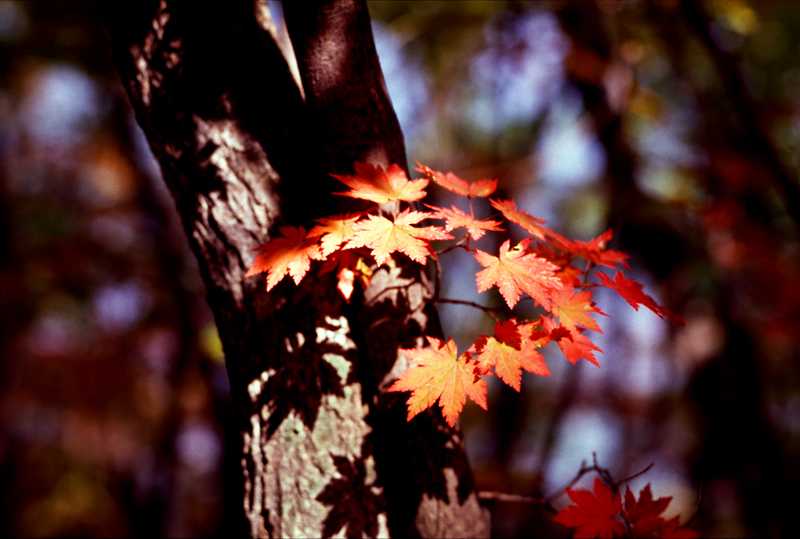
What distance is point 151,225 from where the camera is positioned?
13.5 feet

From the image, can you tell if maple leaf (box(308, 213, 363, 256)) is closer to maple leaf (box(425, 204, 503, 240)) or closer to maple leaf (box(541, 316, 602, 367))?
maple leaf (box(425, 204, 503, 240))

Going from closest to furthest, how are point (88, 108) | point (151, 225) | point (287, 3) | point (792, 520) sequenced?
1. point (287, 3)
2. point (792, 520)
3. point (151, 225)
4. point (88, 108)

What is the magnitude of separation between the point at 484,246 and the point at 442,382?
5.22 meters

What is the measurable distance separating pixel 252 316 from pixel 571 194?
28.2ft

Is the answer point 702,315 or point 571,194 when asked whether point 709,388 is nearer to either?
point 702,315

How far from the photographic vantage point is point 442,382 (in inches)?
40.3

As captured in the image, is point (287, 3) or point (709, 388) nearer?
point (287, 3)

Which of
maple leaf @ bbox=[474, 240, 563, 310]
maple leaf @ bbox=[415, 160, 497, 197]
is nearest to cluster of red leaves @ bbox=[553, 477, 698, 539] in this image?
maple leaf @ bbox=[474, 240, 563, 310]

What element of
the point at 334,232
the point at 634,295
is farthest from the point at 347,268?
the point at 634,295

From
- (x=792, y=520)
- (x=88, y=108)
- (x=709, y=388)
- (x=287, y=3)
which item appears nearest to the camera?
(x=287, y=3)

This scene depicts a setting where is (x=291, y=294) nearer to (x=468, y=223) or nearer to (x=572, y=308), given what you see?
(x=468, y=223)

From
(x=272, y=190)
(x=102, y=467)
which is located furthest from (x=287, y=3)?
(x=102, y=467)

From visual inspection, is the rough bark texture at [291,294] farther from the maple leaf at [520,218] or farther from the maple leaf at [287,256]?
the maple leaf at [520,218]

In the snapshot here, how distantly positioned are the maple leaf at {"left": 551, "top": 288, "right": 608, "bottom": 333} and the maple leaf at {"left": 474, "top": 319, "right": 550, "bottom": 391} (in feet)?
0.35
